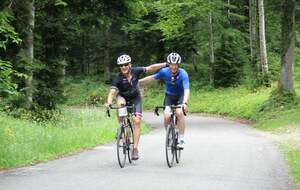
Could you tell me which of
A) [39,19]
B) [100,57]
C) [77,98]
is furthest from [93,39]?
[39,19]

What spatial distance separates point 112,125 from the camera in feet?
72.2

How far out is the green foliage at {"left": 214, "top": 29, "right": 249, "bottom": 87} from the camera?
4400 centimetres

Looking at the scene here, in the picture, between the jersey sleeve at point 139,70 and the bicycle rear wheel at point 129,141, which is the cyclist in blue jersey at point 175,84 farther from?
the bicycle rear wheel at point 129,141

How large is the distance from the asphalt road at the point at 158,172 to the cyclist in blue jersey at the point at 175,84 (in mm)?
1042

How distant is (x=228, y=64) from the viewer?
44281 millimetres

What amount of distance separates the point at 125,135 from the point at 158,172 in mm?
1321

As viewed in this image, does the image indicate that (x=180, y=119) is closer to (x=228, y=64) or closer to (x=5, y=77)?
(x=5, y=77)

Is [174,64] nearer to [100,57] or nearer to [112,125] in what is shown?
[112,125]

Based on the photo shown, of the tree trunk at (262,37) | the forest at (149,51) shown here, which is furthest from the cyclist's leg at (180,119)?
the tree trunk at (262,37)

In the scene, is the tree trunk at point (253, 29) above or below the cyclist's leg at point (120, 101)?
above

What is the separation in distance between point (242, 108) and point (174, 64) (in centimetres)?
2222

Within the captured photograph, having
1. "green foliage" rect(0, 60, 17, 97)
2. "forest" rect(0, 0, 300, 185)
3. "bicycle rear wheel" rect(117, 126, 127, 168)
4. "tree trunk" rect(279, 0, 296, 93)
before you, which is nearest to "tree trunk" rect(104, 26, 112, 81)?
"forest" rect(0, 0, 300, 185)

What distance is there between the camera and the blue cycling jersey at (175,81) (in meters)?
11.9

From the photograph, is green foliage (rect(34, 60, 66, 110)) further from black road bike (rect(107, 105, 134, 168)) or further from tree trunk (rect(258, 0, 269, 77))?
tree trunk (rect(258, 0, 269, 77))
